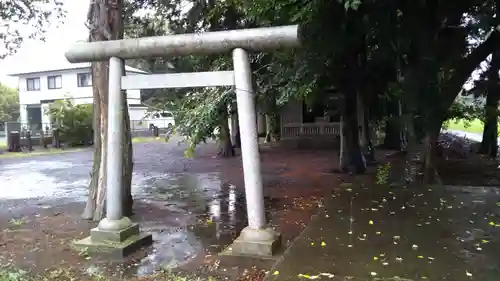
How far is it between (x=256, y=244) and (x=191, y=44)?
105 inches

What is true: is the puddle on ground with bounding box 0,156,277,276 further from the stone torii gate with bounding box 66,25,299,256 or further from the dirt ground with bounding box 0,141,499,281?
the stone torii gate with bounding box 66,25,299,256

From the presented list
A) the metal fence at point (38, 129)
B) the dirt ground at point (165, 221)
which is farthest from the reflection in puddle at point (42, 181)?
the metal fence at point (38, 129)

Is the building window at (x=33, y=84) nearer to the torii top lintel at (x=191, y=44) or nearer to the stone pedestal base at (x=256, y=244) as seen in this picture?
the torii top lintel at (x=191, y=44)

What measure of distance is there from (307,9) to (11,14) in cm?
1220

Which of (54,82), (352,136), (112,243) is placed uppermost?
(54,82)

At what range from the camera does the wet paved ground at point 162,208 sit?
6.01 m

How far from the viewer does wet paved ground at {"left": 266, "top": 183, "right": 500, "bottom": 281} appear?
430 centimetres

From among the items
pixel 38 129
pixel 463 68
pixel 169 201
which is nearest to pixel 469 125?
pixel 463 68

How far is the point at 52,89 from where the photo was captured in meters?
40.1

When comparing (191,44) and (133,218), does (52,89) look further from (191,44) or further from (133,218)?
(191,44)

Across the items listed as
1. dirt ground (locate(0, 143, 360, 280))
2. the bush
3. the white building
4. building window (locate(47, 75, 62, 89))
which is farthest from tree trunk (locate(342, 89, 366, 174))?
building window (locate(47, 75, 62, 89))

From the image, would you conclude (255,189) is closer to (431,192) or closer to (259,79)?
(431,192)

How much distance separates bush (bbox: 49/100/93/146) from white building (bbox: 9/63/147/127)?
33.6ft

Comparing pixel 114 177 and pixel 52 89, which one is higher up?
pixel 52 89
